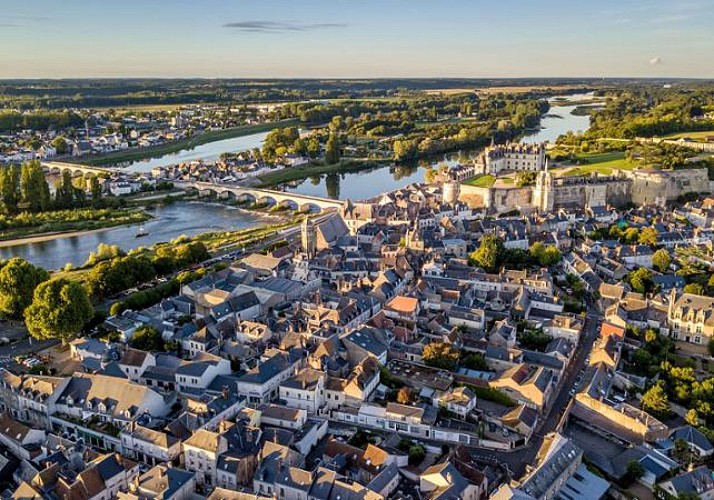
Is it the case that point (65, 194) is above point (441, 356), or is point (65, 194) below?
above

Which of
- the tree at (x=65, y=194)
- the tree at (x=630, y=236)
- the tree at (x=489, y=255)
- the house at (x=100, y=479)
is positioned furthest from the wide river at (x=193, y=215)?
the tree at (x=630, y=236)

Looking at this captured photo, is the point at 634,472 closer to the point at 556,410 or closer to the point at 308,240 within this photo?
the point at 556,410

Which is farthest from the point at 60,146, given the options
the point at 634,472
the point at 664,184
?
the point at 634,472

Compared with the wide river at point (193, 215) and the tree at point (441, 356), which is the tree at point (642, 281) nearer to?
the tree at point (441, 356)

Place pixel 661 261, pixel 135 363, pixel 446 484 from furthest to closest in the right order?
pixel 661 261 → pixel 135 363 → pixel 446 484

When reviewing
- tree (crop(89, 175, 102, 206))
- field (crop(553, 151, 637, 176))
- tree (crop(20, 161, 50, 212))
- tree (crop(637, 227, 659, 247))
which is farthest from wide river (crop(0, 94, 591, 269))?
tree (crop(637, 227, 659, 247))

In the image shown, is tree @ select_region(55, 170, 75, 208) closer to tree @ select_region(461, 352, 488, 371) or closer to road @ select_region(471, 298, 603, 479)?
tree @ select_region(461, 352, 488, 371)
